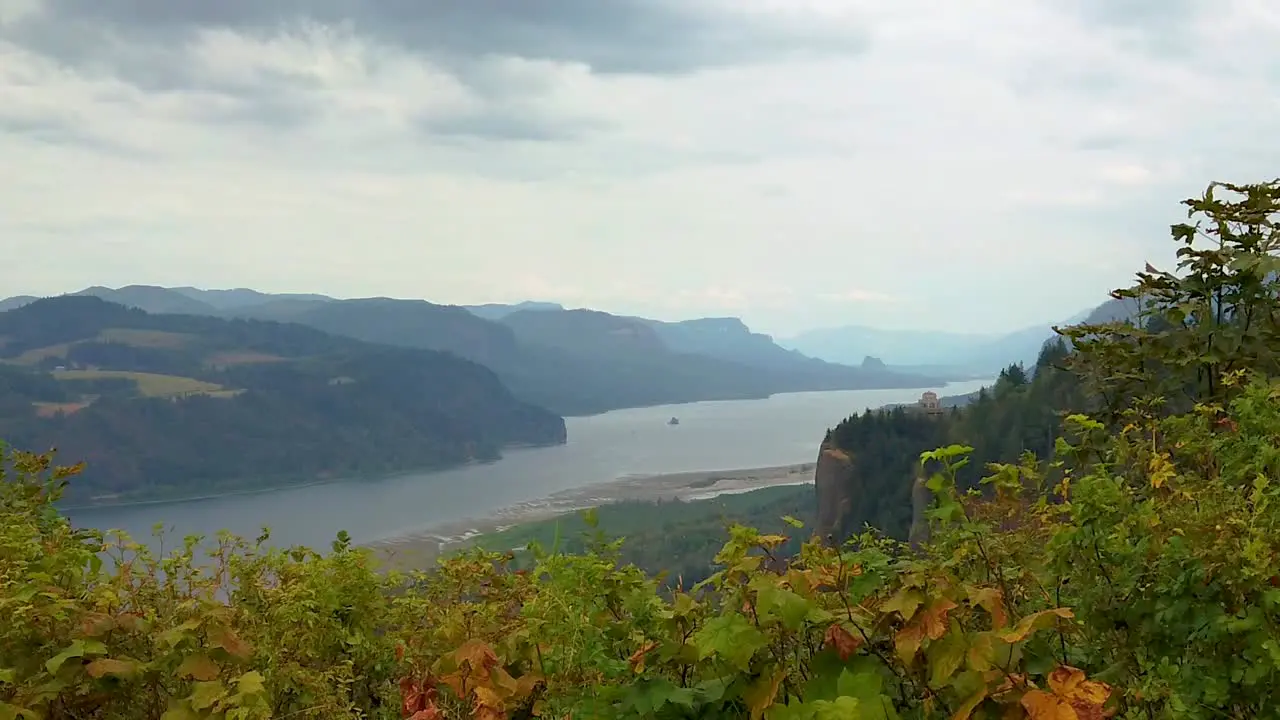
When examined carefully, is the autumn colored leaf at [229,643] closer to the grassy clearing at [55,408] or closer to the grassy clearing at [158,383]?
the grassy clearing at [55,408]

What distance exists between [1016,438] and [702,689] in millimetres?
48072

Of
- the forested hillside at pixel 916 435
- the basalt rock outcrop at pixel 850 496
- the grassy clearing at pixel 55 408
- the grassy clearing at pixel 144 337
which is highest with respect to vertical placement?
the grassy clearing at pixel 144 337

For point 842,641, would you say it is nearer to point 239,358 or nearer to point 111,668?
point 111,668

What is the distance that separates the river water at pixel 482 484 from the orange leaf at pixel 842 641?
2138 inches

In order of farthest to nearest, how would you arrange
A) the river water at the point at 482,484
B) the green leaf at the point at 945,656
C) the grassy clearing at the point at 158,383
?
the grassy clearing at the point at 158,383, the river water at the point at 482,484, the green leaf at the point at 945,656

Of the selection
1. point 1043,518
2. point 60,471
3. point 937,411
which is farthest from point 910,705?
point 937,411

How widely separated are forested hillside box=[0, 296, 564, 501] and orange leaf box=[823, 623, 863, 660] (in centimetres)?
11258

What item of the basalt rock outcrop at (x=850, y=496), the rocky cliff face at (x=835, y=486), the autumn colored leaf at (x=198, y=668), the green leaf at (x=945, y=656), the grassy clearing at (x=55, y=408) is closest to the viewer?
the green leaf at (x=945, y=656)

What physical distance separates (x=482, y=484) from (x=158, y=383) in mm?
66116

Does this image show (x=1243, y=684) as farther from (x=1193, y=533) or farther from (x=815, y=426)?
(x=815, y=426)

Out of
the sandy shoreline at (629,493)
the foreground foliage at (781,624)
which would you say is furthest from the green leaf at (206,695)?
the sandy shoreline at (629,493)

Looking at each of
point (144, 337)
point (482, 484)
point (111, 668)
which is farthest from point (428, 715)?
point (144, 337)

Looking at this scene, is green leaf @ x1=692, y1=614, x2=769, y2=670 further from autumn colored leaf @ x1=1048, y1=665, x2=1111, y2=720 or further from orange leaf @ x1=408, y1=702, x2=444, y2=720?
orange leaf @ x1=408, y1=702, x2=444, y2=720

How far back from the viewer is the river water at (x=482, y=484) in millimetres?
79188
